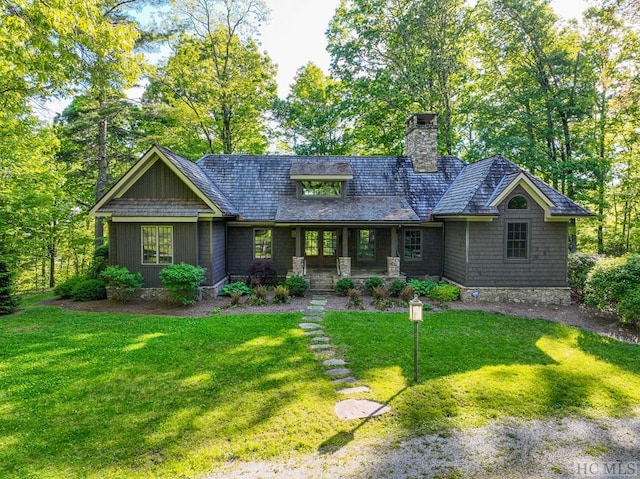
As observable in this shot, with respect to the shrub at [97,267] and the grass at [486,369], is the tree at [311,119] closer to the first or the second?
the shrub at [97,267]

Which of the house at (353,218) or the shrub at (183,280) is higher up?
the house at (353,218)

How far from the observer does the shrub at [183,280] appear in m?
11.6

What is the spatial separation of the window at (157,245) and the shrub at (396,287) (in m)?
8.30

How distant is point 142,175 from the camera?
12977 millimetres

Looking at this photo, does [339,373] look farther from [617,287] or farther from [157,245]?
[157,245]

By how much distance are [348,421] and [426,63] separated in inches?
832

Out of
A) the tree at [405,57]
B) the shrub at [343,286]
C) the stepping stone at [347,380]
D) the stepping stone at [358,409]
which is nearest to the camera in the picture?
the stepping stone at [358,409]

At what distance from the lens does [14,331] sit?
906cm

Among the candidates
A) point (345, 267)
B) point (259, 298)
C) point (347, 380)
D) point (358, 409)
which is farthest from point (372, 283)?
point (358, 409)

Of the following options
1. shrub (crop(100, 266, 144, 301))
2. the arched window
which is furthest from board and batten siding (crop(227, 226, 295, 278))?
the arched window

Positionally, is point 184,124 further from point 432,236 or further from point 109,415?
point 109,415

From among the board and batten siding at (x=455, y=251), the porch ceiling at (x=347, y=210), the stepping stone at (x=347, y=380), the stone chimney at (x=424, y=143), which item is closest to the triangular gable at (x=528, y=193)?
the board and batten siding at (x=455, y=251)

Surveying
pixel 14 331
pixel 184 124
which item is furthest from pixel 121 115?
pixel 14 331

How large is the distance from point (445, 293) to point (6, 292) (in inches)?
573
